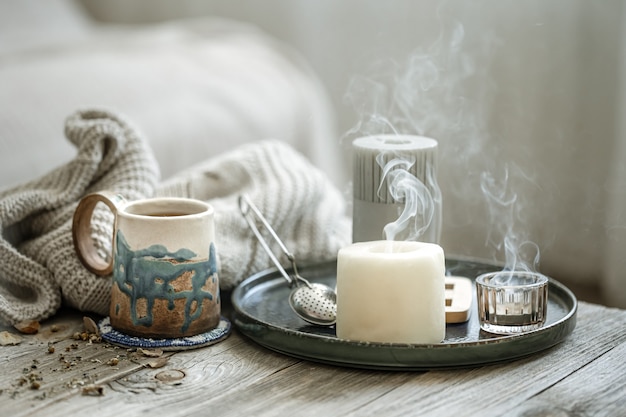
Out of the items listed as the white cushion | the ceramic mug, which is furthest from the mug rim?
the white cushion

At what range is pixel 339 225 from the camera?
44.8 inches

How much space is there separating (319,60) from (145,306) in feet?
5.68

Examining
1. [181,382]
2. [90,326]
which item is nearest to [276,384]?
[181,382]

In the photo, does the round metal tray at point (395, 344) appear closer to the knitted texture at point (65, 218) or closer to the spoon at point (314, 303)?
the spoon at point (314, 303)

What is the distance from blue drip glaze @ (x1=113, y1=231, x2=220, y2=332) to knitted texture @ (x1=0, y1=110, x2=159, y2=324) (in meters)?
0.08

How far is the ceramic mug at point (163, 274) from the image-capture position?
0.81 meters

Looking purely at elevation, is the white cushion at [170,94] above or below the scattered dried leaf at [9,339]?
above

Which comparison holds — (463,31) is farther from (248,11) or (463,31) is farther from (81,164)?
(81,164)

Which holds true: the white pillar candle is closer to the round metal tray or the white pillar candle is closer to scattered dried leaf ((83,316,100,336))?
the round metal tray

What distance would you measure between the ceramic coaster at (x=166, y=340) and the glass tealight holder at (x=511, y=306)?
0.89 ft

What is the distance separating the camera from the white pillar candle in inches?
29.6

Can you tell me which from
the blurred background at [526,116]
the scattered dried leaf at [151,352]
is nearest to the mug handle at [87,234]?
the scattered dried leaf at [151,352]

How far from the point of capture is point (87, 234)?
0.91 meters

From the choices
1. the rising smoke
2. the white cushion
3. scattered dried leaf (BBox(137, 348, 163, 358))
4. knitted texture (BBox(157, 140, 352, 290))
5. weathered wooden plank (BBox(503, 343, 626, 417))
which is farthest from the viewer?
the rising smoke
